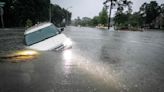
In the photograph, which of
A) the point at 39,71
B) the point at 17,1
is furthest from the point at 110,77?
the point at 17,1

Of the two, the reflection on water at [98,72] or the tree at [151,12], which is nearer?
the reflection on water at [98,72]

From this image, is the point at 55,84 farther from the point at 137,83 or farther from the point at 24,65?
the point at 24,65

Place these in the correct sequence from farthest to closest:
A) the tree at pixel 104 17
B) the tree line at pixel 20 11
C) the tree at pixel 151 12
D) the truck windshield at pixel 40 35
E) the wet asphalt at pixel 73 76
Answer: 1. the tree at pixel 151 12
2. the tree at pixel 104 17
3. the tree line at pixel 20 11
4. the truck windshield at pixel 40 35
5. the wet asphalt at pixel 73 76

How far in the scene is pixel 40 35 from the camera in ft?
35.3

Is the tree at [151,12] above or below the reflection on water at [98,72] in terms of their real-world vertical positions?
above

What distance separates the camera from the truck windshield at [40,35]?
33.9 feet

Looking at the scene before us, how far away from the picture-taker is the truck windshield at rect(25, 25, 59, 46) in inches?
407

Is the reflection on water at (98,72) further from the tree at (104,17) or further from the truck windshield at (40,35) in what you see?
the tree at (104,17)

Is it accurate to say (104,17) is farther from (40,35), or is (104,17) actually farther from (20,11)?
(40,35)

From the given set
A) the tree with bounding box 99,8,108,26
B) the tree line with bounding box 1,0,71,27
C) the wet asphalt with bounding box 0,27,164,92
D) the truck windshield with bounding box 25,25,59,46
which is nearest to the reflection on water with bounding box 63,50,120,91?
the wet asphalt with bounding box 0,27,164,92

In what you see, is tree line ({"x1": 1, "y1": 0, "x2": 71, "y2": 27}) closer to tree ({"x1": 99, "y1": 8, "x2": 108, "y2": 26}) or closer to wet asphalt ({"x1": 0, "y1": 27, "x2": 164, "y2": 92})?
tree ({"x1": 99, "y1": 8, "x2": 108, "y2": 26})

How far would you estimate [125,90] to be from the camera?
4844 mm

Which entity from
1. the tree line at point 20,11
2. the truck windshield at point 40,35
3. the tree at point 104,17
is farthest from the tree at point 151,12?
the truck windshield at point 40,35

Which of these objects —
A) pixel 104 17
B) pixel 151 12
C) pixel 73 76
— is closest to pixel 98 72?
pixel 73 76
